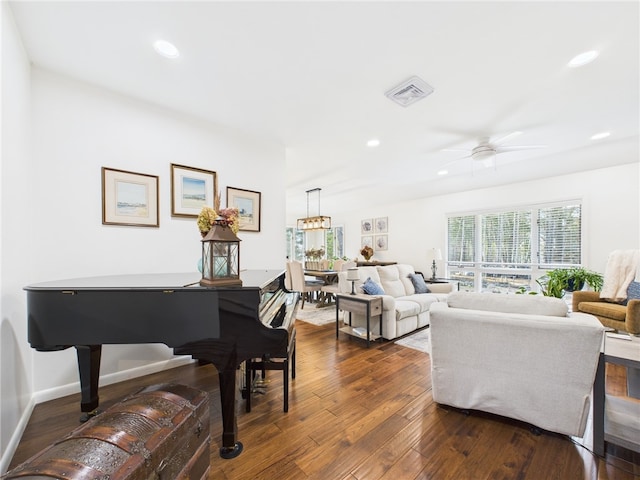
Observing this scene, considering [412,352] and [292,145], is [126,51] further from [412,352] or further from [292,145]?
[412,352]

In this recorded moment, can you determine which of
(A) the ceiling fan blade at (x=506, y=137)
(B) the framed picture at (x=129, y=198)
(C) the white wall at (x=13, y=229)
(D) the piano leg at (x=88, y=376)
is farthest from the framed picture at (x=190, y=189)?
(A) the ceiling fan blade at (x=506, y=137)

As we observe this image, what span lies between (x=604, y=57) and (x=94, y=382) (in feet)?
15.1

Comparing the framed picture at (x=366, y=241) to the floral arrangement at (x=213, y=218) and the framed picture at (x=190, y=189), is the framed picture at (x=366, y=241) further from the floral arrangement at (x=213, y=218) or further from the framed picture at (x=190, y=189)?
the floral arrangement at (x=213, y=218)

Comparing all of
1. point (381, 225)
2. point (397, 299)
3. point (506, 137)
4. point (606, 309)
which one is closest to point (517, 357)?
point (397, 299)

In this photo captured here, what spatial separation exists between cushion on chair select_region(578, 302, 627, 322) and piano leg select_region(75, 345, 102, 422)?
5458 millimetres

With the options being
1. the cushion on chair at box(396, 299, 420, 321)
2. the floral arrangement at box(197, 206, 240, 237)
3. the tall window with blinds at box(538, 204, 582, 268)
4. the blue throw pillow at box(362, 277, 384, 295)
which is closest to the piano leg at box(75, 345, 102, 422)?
the floral arrangement at box(197, 206, 240, 237)

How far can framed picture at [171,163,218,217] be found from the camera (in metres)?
2.74

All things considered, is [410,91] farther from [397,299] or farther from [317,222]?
[317,222]

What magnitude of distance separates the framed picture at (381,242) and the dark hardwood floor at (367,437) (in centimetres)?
495

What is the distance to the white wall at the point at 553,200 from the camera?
399 centimetres

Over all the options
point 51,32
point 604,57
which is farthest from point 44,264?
point 604,57

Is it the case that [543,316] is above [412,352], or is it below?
above

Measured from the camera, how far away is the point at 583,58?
2002 millimetres

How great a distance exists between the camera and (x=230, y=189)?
313 cm
